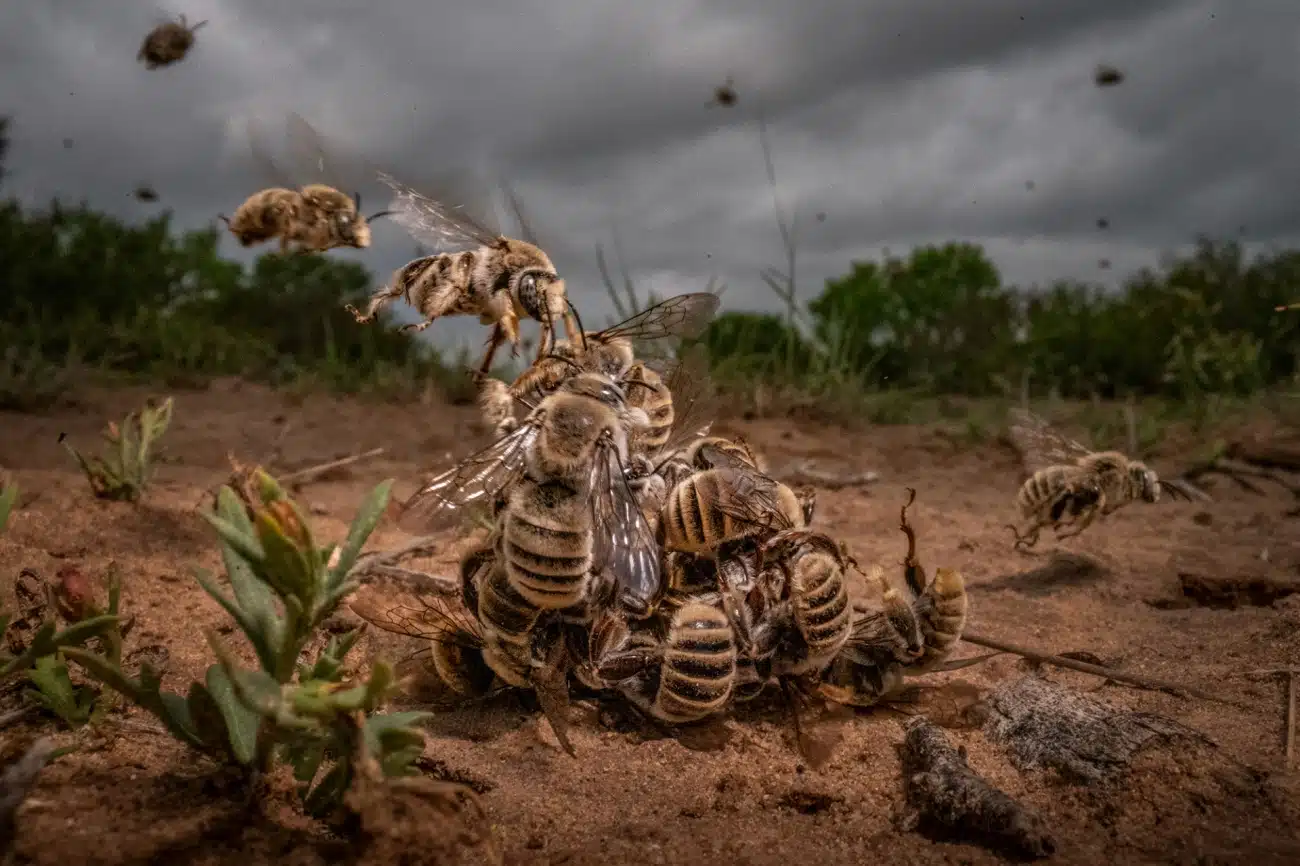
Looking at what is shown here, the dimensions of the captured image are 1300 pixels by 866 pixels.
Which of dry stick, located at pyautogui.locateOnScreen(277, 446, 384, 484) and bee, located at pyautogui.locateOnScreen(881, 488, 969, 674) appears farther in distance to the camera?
dry stick, located at pyautogui.locateOnScreen(277, 446, 384, 484)

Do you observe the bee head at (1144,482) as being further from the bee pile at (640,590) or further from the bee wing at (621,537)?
the bee wing at (621,537)

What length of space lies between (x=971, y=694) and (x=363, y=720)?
5.26 feet

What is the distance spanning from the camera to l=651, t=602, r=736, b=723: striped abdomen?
6.84ft

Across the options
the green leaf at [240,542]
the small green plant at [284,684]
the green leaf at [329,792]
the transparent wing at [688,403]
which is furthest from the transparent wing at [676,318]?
the green leaf at [329,792]

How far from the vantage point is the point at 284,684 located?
69.5 inches

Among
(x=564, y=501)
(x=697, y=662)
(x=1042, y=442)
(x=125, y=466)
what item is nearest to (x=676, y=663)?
(x=697, y=662)

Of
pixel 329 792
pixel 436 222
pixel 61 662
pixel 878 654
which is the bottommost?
pixel 878 654

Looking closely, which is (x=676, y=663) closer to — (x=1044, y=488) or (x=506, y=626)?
(x=506, y=626)

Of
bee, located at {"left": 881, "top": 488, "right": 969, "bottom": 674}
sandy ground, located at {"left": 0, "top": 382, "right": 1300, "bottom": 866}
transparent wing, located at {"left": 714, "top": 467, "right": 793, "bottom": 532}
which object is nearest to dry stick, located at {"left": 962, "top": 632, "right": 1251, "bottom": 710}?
sandy ground, located at {"left": 0, "top": 382, "right": 1300, "bottom": 866}

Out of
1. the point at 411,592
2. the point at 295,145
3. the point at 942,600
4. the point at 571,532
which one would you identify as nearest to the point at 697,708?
the point at 571,532

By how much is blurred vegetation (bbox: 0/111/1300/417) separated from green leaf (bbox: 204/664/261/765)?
496cm

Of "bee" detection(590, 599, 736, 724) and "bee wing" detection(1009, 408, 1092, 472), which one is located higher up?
"bee wing" detection(1009, 408, 1092, 472)

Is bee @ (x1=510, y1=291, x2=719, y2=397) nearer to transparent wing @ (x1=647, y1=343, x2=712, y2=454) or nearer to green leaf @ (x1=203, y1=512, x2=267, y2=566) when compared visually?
transparent wing @ (x1=647, y1=343, x2=712, y2=454)

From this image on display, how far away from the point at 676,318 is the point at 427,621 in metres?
1.22
